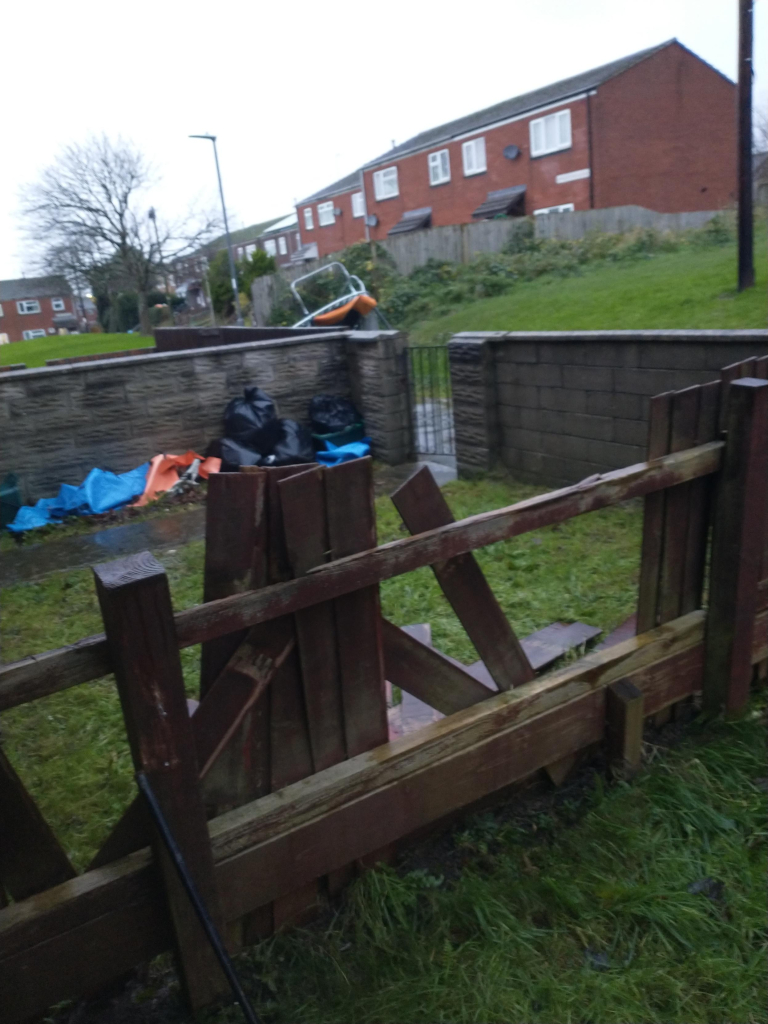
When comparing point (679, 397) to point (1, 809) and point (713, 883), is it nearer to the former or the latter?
point (713, 883)

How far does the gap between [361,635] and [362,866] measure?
2.41 ft

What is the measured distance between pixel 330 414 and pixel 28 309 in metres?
87.0

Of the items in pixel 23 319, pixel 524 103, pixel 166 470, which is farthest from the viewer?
pixel 23 319

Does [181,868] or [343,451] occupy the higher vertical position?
[181,868]

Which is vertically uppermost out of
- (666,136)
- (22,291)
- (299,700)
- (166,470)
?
(666,136)

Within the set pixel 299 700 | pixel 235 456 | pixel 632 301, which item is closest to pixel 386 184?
pixel 632 301

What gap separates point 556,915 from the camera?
7.27ft

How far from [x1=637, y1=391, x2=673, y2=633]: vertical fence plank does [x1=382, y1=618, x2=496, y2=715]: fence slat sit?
88 centimetres

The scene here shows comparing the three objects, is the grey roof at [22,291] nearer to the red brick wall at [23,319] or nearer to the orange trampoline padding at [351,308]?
the red brick wall at [23,319]

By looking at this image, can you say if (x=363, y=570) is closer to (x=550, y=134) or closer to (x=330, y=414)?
(x=330, y=414)

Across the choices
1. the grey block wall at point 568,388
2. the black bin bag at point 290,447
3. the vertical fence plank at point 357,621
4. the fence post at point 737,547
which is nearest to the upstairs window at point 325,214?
the black bin bag at point 290,447

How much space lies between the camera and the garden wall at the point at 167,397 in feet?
25.5

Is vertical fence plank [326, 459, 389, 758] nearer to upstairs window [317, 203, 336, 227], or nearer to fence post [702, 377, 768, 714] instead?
fence post [702, 377, 768, 714]

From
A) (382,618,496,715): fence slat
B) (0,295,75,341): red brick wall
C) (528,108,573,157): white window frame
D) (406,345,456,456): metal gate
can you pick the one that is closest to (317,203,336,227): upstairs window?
(528,108,573,157): white window frame
